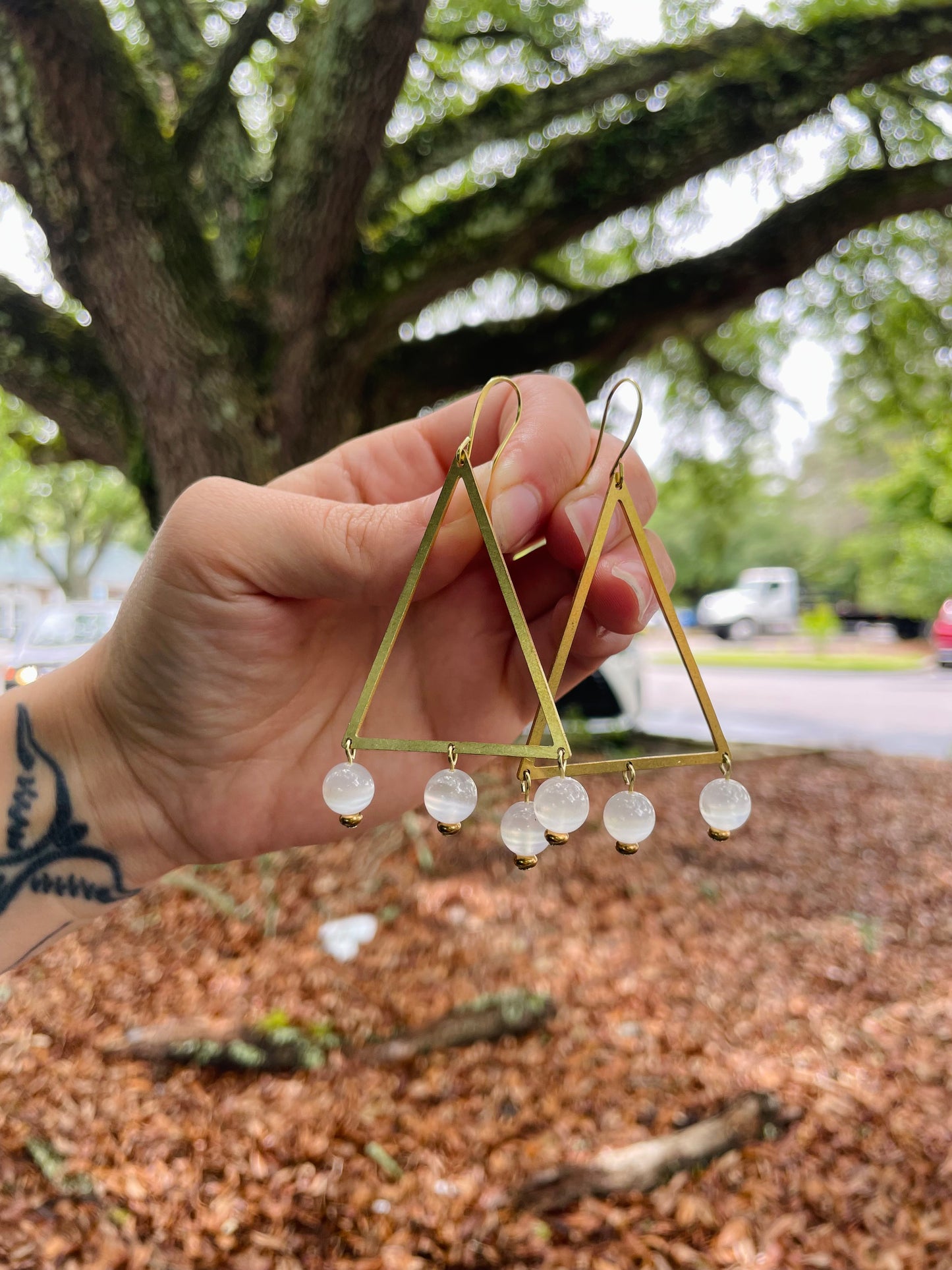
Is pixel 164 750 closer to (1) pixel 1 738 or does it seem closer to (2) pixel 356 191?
(1) pixel 1 738

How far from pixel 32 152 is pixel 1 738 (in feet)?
4.29

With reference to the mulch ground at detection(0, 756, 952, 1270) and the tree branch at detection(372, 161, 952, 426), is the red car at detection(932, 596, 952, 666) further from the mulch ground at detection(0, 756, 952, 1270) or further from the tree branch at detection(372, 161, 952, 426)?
the tree branch at detection(372, 161, 952, 426)

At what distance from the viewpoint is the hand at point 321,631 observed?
52 cm

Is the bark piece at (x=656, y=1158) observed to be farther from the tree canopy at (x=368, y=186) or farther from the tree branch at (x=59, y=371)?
the tree branch at (x=59, y=371)

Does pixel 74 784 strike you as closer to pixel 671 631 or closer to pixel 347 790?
pixel 347 790

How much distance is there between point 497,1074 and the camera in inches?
52.2

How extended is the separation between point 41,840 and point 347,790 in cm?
39

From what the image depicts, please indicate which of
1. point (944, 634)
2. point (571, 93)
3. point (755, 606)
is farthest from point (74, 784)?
point (755, 606)

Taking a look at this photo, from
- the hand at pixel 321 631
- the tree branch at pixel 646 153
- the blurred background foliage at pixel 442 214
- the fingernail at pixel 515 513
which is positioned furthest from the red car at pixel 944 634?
the fingernail at pixel 515 513

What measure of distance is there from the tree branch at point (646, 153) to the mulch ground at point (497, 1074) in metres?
1.35

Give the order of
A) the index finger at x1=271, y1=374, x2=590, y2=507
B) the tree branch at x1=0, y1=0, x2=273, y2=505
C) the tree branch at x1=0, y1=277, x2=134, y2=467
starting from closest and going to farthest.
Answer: the index finger at x1=271, y1=374, x2=590, y2=507
the tree branch at x1=0, y1=0, x2=273, y2=505
the tree branch at x1=0, y1=277, x2=134, y2=467

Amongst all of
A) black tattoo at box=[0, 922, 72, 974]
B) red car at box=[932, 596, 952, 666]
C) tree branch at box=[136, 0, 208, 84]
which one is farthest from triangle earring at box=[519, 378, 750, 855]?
red car at box=[932, 596, 952, 666]

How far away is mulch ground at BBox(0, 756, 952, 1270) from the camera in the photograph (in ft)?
3.44

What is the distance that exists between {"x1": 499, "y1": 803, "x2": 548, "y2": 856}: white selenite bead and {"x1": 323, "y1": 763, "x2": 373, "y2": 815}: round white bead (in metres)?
0.08
